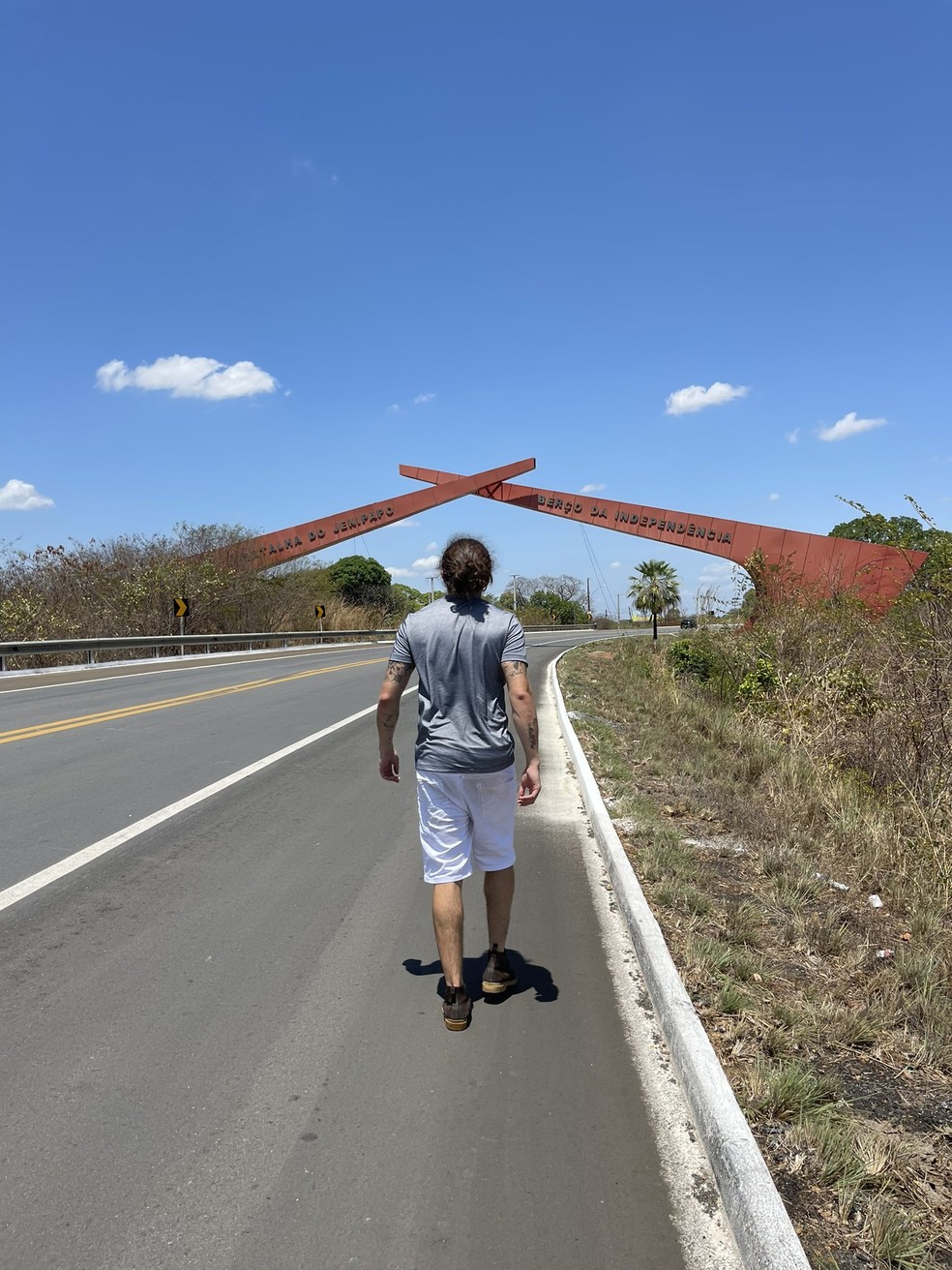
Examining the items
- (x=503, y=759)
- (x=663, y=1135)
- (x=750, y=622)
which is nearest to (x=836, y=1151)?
(x=663, y=1135)

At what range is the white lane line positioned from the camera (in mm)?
5528

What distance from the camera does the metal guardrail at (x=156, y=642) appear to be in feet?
69.3

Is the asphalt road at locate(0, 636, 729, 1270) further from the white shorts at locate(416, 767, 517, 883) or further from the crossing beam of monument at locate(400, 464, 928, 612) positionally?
the crossing beam of monument at locate(400, 464, 928, 612)

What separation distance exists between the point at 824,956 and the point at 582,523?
43160mm

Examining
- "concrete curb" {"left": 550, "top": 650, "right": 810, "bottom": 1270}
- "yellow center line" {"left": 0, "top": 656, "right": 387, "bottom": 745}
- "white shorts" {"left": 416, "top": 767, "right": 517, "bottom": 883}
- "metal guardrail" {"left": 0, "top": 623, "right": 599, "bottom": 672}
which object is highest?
"metal guardrail" {"left": 0, "top": 623, "right": 599, "bottom": 672}

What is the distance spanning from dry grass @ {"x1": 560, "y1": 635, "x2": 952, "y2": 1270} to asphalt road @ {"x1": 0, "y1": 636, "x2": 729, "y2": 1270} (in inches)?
16.3

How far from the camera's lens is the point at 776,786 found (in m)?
8.99

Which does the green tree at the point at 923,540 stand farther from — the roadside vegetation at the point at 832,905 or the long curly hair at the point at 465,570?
the long curly hair at the point at 465,570

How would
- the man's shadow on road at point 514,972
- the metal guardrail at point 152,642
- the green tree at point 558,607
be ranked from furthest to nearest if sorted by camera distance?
1. the green tree at point 558,607
2. the metal guardrail at point 152,642
3. the man's shadow on road at point 514,972

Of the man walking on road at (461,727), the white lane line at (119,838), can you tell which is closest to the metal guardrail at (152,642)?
the white lane line at (119,838)

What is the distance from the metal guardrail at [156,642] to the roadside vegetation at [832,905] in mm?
14260

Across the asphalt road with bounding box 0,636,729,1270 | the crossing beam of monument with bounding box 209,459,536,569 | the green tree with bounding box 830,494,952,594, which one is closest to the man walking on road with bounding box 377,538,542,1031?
the asphalt road with bounding box 0,636,729,1270

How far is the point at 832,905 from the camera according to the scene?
539 cm

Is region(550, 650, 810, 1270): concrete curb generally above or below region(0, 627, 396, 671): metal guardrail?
below
